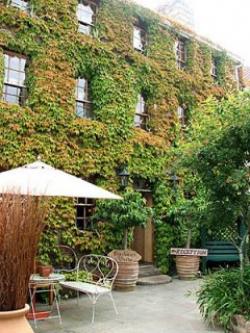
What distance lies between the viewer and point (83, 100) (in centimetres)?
1100

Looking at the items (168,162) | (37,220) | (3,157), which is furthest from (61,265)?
(37,220)

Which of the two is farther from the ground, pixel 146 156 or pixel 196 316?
pixel 146 156

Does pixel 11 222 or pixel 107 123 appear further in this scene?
pixel 107 123

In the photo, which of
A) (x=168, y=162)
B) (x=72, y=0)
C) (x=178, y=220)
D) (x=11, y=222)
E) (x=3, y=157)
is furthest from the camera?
(x=168, y=162)

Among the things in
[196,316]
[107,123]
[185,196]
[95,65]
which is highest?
[95,65]

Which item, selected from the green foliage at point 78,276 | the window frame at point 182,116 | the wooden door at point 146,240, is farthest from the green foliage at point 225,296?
A: the window frame at point 182,116

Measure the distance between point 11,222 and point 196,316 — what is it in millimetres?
4875

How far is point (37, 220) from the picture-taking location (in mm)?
3232

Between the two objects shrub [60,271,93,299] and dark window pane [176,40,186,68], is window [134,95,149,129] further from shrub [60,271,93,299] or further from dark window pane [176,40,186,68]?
shrub [60,271,93,299]

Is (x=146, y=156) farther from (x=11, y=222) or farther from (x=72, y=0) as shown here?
(x=11, y=222)

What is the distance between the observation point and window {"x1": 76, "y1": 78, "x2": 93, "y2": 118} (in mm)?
10906

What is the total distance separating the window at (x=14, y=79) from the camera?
9.60 m

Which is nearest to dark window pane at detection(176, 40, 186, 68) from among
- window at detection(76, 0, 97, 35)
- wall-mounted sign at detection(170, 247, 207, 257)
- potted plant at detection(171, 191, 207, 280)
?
window at detection(76, 0, 97, 35)

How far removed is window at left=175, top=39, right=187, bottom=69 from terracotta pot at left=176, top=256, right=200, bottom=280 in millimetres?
6746
